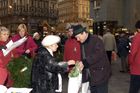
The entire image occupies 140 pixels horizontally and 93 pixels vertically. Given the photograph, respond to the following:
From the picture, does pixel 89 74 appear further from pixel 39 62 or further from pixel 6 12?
pixel 6 12

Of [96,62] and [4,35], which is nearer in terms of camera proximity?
[96,62]

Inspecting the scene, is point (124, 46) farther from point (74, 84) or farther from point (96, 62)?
point (74, 84)

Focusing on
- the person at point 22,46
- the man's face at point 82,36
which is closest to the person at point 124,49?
the person at point 22,46

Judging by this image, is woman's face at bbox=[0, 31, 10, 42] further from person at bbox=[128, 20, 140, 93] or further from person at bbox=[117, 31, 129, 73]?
person at bbox=[117, 31, 129, 73]

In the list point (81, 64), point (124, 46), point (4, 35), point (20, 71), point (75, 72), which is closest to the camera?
point (75, 72)

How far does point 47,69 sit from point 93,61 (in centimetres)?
88

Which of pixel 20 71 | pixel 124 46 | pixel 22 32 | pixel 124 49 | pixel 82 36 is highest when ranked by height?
pixel 82 36

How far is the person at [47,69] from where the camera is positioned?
20.6 ft

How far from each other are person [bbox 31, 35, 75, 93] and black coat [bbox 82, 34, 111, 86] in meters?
0.53

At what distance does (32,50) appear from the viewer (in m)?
10.8

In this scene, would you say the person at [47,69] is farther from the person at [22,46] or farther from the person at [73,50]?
the person at [22,46]

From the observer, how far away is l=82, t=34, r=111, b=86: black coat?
684 centimetres

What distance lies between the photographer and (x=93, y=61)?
22.4ft

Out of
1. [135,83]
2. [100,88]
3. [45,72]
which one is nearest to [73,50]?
[135,83]
